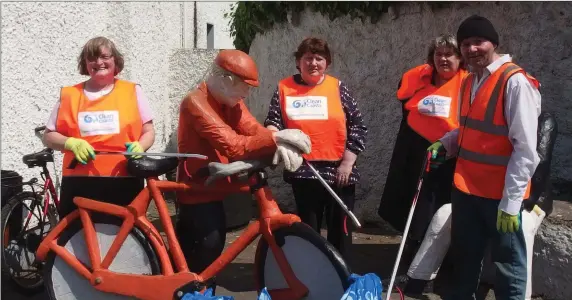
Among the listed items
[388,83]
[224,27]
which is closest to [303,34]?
[388,83]

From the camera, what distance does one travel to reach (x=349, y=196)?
4.18m

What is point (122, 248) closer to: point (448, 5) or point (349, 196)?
point (349, 196)

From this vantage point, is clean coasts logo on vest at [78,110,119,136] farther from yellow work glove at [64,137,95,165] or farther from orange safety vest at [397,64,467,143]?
orange safety vest at [397,64,467,143]

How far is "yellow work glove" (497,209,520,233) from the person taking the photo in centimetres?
304

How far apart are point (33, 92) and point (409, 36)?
326 cm

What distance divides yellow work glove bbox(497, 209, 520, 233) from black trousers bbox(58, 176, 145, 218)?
6.68 feet

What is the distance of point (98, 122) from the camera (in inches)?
144

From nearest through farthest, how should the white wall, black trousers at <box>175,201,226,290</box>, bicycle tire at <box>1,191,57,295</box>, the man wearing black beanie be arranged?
the man wearing black beanie
black trousers at <box>175,201,226,290</box>
bicycle tire at <box>1,191,57,295</box>
the white wall

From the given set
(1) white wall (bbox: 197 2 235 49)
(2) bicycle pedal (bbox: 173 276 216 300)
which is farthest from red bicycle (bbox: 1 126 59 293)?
(1) white wall (bbox: 197 2 235 49)

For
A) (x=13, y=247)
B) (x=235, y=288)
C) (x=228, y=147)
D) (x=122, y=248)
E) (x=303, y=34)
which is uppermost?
(x=303, y=34)

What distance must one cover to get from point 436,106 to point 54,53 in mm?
3229

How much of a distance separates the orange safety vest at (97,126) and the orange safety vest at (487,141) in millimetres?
1884

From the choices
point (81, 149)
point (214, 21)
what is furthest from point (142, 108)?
point (214, 21)

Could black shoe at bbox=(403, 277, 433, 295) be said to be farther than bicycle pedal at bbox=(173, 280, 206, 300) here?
Yes
